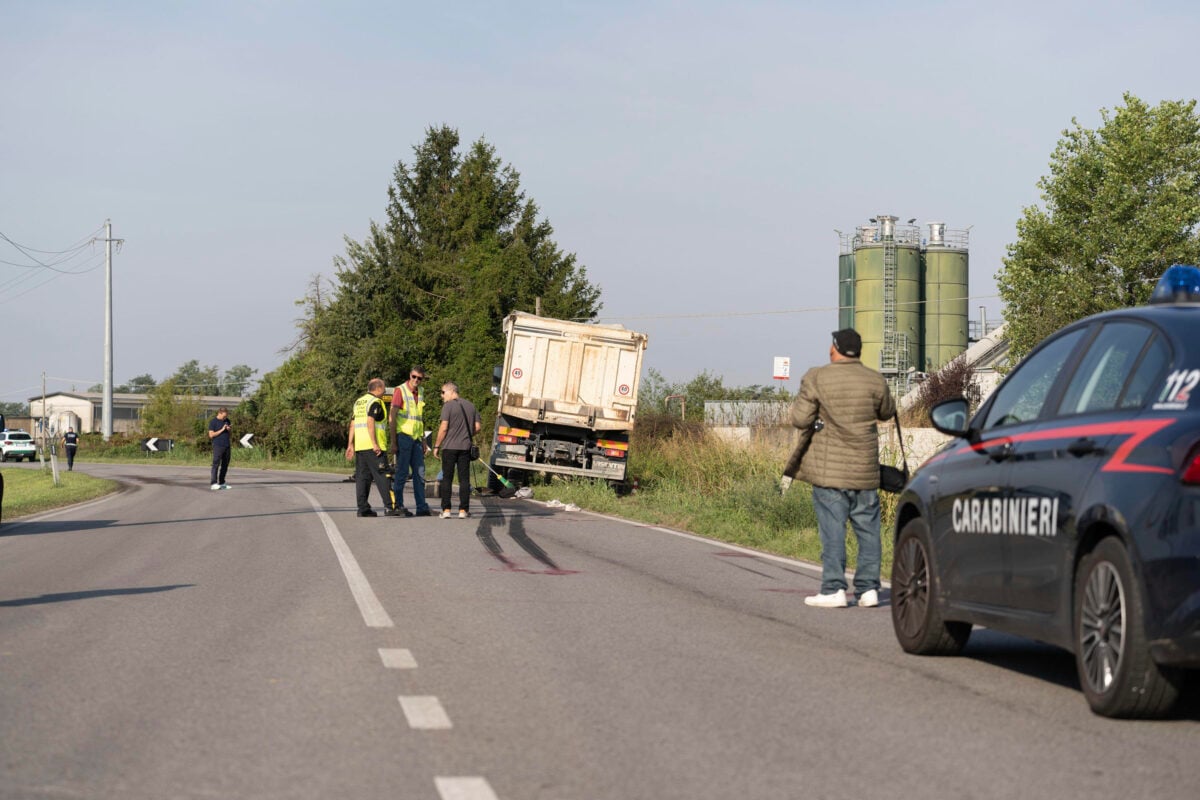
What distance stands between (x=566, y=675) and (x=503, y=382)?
18797 millimetres

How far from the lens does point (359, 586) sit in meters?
10.7

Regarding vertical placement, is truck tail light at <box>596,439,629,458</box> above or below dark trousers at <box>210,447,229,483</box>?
above

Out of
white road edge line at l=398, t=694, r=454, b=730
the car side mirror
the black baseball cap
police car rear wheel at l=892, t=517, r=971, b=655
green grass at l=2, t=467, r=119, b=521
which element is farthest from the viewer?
green grass at l=2, t=467, r=119, b=521

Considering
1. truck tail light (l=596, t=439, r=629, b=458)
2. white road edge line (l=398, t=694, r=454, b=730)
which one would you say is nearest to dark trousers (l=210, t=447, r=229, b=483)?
truck tail light (l=596, t=439, r=629, b=458)

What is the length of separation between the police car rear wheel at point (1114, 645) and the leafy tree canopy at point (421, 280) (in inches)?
1953

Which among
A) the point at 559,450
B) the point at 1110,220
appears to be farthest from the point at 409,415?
the point at 1110,220

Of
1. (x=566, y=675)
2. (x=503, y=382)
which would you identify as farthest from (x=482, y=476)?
(x=566, y=675)

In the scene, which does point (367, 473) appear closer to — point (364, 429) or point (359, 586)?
point (364, 429)

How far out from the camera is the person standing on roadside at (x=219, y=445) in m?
31.0

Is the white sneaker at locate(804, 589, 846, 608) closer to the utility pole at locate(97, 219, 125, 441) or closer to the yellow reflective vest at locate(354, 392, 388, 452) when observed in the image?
the yellow reflective vest at locate(354, 392, 388, 452)

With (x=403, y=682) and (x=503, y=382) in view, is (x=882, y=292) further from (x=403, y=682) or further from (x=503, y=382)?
(x=403, y=682)

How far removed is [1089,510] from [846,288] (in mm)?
76390

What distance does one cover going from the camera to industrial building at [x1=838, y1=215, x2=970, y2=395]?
78.2 meters

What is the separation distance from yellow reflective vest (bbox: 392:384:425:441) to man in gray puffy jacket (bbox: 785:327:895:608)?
1021cm
